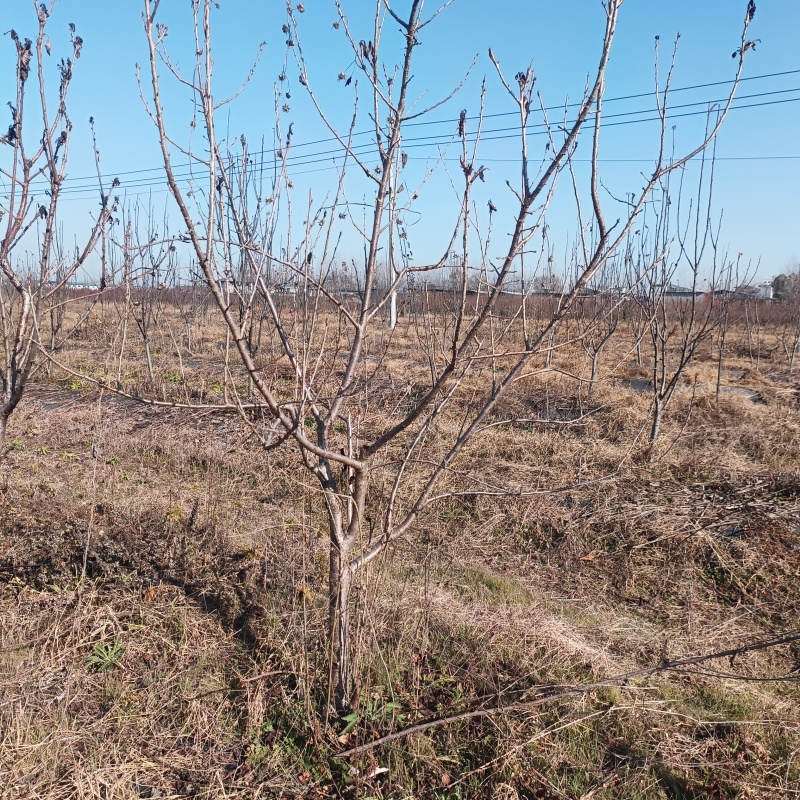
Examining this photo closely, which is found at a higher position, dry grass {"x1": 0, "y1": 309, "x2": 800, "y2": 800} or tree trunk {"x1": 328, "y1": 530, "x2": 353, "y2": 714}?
tree trunk {"x1": 328, "y1": 530, "x2": 353, "y2": 714}

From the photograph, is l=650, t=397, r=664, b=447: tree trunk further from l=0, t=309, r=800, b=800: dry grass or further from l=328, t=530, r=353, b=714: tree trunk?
l=328, t=530, r=353, b=714: tree trunk

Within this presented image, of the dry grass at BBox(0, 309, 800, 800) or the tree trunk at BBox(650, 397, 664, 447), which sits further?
the tree trunk at BBox(650, 397, 664, 447)

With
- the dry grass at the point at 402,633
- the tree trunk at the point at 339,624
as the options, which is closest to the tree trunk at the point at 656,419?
the dry grass at the point at 402,633

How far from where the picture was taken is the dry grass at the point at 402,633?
7.16 feet

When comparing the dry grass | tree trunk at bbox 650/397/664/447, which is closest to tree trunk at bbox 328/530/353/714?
the dry grass

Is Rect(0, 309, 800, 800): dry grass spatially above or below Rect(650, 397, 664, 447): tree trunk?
below

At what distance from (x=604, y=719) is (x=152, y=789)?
1642 mm

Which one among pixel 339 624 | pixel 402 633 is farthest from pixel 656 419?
pixel 339 624

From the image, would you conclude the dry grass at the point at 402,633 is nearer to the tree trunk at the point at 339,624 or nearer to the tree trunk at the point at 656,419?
the tree trunk at the point at 339,624

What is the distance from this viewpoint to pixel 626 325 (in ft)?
56.9

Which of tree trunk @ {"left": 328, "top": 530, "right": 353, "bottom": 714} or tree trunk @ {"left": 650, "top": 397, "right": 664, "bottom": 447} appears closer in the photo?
tree trunk @ {"left": 328, "top": 530, "right": 353, "bottom": 714}

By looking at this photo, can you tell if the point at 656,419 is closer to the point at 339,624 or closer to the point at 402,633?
the point at 402,633

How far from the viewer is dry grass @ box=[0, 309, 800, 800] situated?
86.0 inches

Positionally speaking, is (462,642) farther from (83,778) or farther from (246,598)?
(83,778)
